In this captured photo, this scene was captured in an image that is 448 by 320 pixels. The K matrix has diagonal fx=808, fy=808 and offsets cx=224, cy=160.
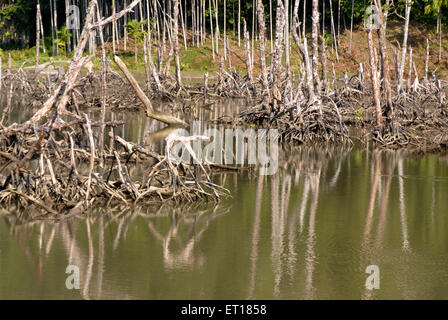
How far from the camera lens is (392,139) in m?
20.8

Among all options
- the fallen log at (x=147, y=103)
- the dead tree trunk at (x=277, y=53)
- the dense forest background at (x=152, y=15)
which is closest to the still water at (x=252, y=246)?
the fallen log at (x=147, y=103)

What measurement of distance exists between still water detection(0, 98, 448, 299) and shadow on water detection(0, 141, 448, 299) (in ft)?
0.05

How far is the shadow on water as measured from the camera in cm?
971

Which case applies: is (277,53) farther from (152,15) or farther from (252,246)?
(152,15)

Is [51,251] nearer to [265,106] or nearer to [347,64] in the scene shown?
[265,106]

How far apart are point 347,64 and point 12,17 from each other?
23.1 metres

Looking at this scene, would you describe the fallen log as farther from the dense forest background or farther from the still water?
the dense forest background

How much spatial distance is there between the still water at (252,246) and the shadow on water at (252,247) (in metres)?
0.02

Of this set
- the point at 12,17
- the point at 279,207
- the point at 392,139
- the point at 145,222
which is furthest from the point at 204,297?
A: the point at 12,17

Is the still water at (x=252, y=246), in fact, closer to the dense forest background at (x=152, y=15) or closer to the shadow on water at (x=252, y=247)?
the shadow on water at (x=252, y=247)

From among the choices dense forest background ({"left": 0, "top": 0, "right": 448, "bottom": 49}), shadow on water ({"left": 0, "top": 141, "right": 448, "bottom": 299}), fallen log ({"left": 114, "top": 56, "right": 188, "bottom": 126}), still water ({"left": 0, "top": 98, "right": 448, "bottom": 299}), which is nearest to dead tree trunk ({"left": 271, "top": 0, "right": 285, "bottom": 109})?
fallen log ({"left": 114, "top": 56, "right": 188, "bottom": 126})

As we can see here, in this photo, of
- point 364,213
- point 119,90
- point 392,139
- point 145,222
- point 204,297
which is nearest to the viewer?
point 204,297

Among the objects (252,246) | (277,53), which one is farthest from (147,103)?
(277,53)

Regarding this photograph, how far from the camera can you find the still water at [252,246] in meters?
9.70
